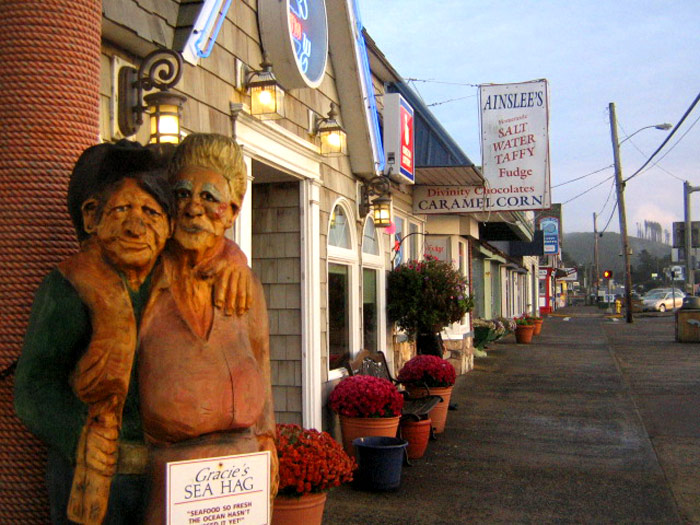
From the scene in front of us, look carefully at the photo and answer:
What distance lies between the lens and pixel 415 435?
22.9ft

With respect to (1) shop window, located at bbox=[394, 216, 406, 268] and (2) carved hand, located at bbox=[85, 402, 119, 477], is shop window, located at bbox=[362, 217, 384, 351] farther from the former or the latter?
(2) carved hand, located at bbox=[85, 402, 119, 477]

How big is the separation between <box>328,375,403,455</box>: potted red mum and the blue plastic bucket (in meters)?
0.25

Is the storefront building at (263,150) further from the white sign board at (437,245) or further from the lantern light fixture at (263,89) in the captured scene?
the white sign board at (437,245)

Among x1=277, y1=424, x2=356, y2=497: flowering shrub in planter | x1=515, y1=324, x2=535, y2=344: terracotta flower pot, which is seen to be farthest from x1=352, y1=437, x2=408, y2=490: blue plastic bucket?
x1=515, y1=324, x2=535, y2=344: terracotta flower pot

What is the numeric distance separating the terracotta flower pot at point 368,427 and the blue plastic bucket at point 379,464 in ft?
0.78

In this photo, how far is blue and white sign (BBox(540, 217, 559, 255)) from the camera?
36.1 metres

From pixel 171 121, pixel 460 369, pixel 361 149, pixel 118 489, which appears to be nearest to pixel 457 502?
pixel 361 149

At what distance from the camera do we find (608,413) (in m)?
9.57

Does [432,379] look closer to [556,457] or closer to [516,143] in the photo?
[556,457]

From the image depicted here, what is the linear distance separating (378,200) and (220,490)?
6040mm

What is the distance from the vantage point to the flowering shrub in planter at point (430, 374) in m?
8.25

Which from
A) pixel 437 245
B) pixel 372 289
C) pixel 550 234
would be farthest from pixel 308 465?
pixel 550 234

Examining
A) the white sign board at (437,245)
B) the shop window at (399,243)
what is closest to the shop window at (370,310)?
the shop window at (399,243)

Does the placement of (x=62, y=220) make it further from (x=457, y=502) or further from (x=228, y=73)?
(x=457, y=502)
